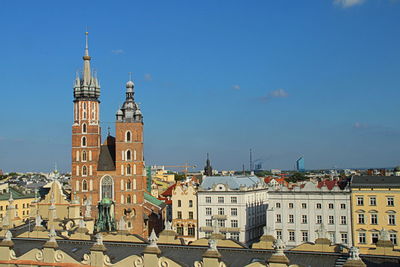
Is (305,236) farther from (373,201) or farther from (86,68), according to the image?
(86,68)

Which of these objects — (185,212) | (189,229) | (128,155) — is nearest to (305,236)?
(189,229)

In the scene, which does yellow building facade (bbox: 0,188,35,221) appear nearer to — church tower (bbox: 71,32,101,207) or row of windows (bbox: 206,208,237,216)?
church tower (bbox: 71,32,101,207)

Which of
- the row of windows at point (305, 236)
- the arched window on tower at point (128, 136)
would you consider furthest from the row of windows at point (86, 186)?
the row of windows at point (305, 236)

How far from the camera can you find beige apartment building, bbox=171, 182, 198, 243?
3024 inches

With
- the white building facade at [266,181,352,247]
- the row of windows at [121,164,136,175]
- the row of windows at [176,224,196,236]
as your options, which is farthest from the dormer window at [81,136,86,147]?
the white building facade at [266,181,352,247]

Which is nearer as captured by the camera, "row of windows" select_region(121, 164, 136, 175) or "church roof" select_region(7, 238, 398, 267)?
"church roof" select_region(7, 238, 398, 267)

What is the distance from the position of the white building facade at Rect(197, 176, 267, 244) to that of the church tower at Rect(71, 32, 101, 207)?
24.6m

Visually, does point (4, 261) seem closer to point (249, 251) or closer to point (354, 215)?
point (249, 251)

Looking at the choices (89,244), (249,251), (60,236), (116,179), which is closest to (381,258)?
(249,251)

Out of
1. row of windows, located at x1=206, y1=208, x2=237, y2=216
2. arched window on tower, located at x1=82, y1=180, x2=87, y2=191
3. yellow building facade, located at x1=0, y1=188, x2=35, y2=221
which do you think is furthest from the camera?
yellow building facade, located at x1=0, y1=188, x2=35, y2=221

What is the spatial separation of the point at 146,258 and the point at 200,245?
296 inches

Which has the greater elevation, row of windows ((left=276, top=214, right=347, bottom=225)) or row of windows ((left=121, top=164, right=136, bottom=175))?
row of windows ((left=121, top=164, right=136, bottom=175))

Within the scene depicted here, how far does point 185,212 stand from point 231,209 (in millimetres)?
8925

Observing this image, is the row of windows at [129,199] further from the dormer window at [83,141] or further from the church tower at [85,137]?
the dormer window at [83,141]
